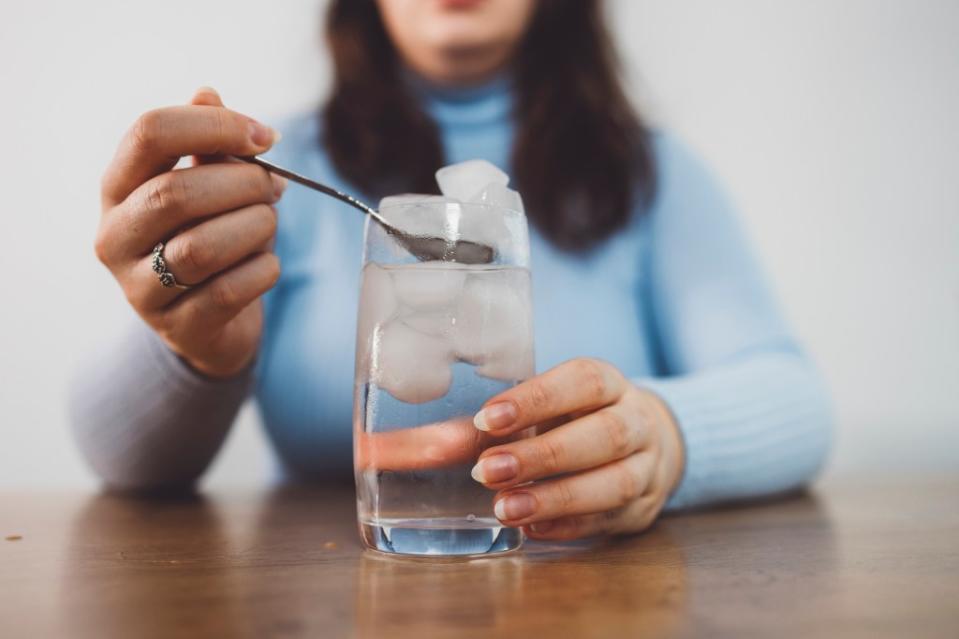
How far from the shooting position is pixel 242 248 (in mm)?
691

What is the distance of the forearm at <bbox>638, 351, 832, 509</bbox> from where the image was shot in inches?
34.9

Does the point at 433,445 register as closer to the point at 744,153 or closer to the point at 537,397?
the point at 537,397

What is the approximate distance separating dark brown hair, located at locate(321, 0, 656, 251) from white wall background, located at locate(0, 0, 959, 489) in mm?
777

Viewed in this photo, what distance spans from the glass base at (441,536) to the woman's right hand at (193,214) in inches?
9.6

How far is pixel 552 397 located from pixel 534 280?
69 cm

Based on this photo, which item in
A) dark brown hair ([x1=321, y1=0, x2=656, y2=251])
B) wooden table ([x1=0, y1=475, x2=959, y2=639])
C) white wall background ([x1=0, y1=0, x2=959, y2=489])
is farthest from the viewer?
white wall background ([x1=0, y1=0, x2=959, y2=489])

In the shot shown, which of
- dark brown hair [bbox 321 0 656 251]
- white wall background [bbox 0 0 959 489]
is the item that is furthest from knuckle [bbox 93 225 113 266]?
white wall background [bbox 0 0 959 489]

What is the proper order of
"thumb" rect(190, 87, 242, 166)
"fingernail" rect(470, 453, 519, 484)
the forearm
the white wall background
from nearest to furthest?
"fingernail" rect(470, 453, 519, 484) < "thumb" rect(190, 87, 242, 166) < the forearm < the white wall background

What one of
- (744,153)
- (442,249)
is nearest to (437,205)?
(442,249)

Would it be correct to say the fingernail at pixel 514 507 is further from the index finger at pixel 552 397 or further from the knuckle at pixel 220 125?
the knuckle at pixel 220 125

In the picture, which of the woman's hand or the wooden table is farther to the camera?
the woman's hand

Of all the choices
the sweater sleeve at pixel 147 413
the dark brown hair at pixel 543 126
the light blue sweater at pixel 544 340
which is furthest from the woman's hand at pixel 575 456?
the dark brown hair at pixel 543 126

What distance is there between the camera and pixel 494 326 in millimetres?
609

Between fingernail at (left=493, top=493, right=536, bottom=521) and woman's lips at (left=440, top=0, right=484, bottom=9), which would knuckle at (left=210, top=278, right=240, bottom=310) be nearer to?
fingernail at (left=493, top=493, right=536, bottom=521)
